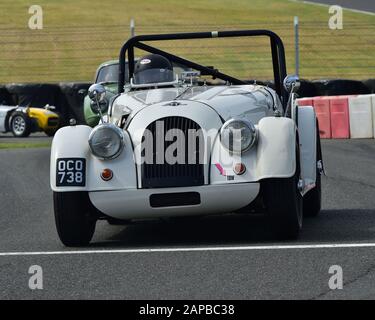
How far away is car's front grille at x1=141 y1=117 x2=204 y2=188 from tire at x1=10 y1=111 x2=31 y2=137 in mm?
14921

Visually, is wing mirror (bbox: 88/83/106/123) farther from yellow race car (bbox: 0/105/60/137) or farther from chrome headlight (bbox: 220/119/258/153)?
yellow race car (bbox: 0/105/60/137)

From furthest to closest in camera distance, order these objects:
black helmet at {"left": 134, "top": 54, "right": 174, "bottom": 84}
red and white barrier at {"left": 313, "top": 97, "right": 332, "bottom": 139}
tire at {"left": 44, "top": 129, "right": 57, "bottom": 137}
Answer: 1. tire at {"left": 44, "top": 129, "right": 57, "bottom": 137}
2. red and white barrier at {"left": 313, "top": 97, "right": 332, "bottom": 139}
3. black helmet at {"left": 134, "top": 54, "right": 174, "bottom": 84}

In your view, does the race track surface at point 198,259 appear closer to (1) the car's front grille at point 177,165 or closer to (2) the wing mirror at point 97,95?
(1) the car's front grille at point 177,165

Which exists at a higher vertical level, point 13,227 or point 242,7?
point 242,7

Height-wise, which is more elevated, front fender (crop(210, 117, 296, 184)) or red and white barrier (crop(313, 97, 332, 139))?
red and white barrier (crop(313, 97, 332, 139))

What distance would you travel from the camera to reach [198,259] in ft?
23.1

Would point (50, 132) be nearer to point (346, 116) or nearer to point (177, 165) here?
point (346, 116)

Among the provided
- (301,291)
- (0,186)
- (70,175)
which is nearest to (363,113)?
(0,186)

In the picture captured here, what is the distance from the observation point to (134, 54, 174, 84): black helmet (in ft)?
30.7

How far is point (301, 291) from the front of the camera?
5.87 meters

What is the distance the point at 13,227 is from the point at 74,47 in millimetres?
18084

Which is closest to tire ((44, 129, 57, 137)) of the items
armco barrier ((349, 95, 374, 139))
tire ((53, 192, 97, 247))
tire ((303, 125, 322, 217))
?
armco barrier ((349, 95, 374, 139))

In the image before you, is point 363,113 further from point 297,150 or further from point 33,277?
point 33,277

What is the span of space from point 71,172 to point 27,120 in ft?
48.8
